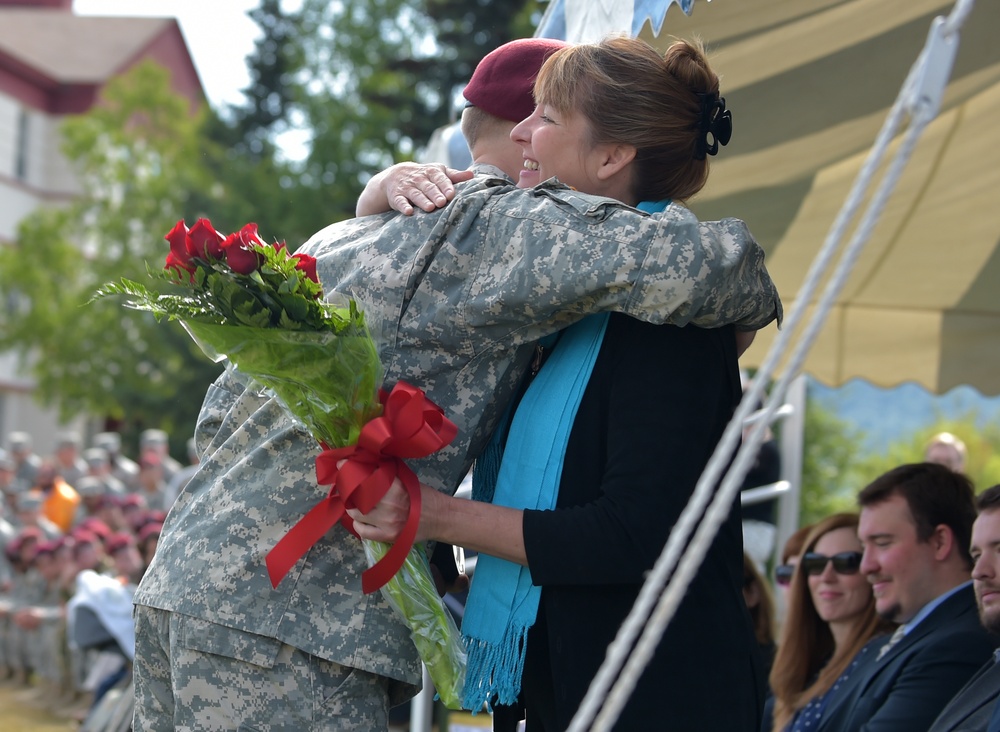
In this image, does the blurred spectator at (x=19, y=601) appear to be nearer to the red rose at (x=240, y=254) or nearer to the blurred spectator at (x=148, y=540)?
the blurred spectator at (x=148, y=540)

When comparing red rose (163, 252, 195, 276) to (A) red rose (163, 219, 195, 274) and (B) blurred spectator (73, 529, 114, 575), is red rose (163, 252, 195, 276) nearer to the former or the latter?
(A) red rose (163, 219, 195, 274)

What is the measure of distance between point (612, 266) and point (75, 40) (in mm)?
42137

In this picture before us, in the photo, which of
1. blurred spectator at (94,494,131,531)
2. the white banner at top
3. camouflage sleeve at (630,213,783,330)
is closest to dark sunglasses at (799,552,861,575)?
the white banner at top

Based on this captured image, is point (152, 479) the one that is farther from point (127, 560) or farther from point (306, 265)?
point (306, 265)

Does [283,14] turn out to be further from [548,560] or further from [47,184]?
[548,560]

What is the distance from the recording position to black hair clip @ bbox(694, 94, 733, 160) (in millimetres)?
2186

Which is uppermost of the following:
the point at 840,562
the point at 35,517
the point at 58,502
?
the point at 58,502

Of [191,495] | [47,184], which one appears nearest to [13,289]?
[47,184]

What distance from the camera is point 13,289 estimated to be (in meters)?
29.6

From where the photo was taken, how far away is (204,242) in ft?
6.07

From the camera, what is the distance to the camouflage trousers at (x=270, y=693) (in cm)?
198

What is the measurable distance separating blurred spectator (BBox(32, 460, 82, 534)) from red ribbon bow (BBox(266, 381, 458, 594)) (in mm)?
13945

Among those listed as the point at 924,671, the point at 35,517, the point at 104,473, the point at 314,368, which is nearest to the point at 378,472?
the point at 314,368

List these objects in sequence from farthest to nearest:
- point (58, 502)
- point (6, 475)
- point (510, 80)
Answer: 1. point (6, 475)
2. point (58, 502)
3. point (510, 80)
